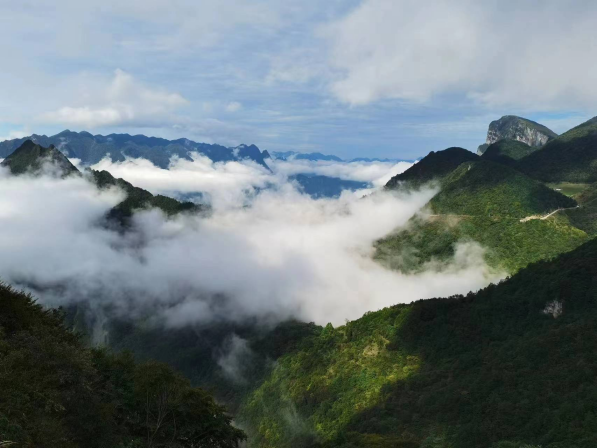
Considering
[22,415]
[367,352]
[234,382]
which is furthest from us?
[234,382]

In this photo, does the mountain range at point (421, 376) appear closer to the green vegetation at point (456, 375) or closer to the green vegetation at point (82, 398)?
the green vegetation at point (82, 398)

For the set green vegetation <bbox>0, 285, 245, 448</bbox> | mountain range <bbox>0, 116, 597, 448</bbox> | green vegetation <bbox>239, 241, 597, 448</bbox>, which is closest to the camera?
green vegetation <bbox>0, 285, 245, 448</bbox>

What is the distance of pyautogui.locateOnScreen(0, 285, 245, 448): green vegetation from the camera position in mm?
27250

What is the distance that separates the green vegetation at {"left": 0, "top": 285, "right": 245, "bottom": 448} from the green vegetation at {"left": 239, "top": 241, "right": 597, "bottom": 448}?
35193mm

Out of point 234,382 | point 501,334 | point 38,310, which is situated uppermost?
point 38,310

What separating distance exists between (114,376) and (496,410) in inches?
2654

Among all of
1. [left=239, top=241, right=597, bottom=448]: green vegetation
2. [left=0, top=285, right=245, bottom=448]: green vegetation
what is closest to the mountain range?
[left=0, top=285, right=245, bottom=448]: green vegetation

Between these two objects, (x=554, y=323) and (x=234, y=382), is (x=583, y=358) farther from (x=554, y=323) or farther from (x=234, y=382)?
(x=234, y=382)

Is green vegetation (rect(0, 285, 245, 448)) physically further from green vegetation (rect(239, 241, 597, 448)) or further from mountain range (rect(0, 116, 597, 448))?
green vegetation (rect(239, 241, 597, 448))

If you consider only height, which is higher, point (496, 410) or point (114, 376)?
point (114, 376)

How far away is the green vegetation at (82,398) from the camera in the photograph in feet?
89.4

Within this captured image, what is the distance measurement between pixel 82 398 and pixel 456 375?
94.1 metres

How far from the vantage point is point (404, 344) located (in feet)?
437

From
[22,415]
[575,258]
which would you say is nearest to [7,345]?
[22,415]
